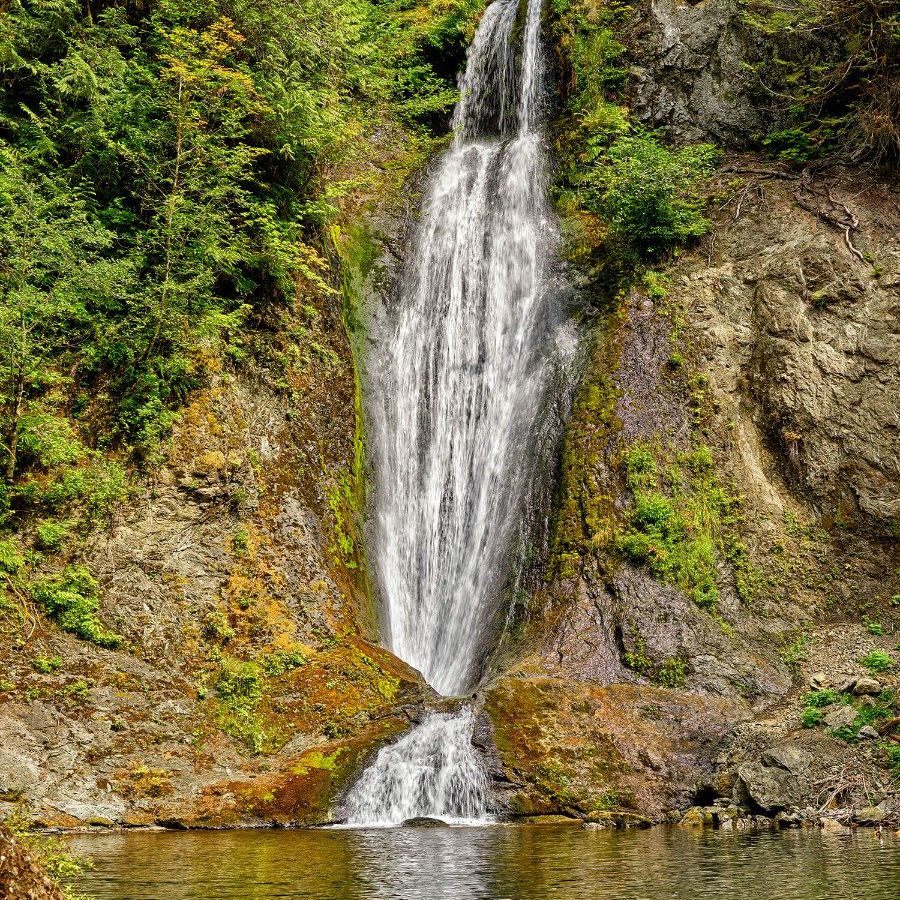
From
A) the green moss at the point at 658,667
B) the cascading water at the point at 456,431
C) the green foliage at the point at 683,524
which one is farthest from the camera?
the green foliage at the point at 683,524

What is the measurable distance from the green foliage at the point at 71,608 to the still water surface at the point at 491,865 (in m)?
3.20

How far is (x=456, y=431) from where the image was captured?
17312 millimetres

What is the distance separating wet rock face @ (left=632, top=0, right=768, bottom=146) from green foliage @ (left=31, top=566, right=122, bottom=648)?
1666 cm

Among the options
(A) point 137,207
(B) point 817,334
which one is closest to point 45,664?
(A) point 137,207

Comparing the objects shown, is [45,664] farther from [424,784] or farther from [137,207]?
[137,207]

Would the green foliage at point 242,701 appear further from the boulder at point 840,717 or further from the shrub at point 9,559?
the boulder at point 840,717

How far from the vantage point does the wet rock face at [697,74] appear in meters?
20.8

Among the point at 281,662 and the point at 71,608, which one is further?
the point at 281,662

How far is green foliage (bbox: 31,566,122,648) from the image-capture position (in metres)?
12.0

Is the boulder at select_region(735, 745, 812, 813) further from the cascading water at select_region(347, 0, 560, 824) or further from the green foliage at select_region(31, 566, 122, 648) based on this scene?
the green foliage at select_region(31, 566, 122, 648)

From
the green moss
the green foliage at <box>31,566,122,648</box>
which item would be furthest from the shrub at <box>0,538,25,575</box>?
the green moss

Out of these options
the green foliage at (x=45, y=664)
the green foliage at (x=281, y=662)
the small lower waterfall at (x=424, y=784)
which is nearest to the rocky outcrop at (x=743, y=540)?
the small lower waterfall at (x=424, y=784)

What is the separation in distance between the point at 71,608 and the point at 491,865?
7476mm

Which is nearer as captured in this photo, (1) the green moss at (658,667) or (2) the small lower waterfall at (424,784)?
(2) the small lower waterfall at (424,784)
